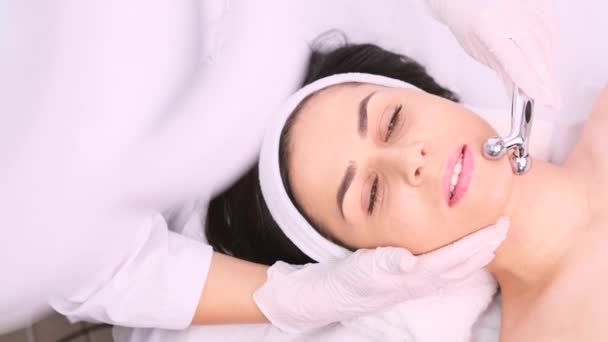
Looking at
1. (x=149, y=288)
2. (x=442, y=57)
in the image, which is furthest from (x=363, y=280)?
(x=442, y=57)

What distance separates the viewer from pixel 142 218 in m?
1.07

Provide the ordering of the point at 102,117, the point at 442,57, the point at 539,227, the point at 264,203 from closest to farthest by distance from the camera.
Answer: the point at 102,117 < the point at 539,227 < the point at 264,203 < the point at 442,57

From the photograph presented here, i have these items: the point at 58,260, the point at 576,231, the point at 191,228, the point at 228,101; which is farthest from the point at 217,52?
the point at 576,231

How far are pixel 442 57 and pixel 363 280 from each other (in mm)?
598

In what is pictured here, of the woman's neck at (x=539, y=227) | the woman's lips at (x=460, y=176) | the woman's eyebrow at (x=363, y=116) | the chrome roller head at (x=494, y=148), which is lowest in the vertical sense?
the woman's neck at (x=539, y=227)

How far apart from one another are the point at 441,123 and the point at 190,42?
375 millimetres

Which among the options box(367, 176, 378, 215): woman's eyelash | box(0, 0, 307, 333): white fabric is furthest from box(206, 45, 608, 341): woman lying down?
box(0, 0, 307, 333): white fabric

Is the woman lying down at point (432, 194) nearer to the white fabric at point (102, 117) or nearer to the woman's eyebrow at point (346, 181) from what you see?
the woman's eyebrow at point (346, 181)

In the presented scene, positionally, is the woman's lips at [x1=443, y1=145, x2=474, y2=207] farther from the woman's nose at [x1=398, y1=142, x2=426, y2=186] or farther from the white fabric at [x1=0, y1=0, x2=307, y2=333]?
the white fabric at [x1=0, y1=0, x2=307, y2=333]

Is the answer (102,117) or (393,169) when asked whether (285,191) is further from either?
(102,117)

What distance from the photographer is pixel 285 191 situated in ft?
3.69

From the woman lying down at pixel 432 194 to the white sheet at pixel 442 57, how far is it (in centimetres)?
13

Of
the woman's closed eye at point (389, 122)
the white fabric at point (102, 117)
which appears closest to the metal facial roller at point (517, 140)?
the woman's closed eye at point (389, 122)

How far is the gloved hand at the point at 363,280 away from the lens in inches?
39.9
